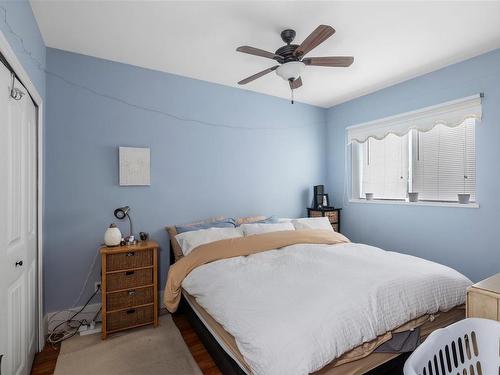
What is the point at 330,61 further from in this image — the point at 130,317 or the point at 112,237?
the point at 130,317

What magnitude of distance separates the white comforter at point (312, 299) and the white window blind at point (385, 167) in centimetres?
147

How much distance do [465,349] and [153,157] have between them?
2.91 meters

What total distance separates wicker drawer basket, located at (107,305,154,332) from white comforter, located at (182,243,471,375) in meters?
0.63

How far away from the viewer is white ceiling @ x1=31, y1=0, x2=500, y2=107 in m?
2.03

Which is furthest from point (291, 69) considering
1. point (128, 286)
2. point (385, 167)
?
point (128, 286)

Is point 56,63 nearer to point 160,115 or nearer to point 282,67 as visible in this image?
point 160,115

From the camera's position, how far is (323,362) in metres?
1.32

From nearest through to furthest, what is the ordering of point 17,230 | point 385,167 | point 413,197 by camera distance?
point 17,230 → point 413,197 → point 385,167

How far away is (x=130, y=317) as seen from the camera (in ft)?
8.26

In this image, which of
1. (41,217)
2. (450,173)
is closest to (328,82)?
(450,173)

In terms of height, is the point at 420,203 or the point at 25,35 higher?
the point at 25,35

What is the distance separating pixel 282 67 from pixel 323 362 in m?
2.06

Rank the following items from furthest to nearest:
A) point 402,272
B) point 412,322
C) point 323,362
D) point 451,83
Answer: point 451,83
point 402,272
point 412,322
point 323,362

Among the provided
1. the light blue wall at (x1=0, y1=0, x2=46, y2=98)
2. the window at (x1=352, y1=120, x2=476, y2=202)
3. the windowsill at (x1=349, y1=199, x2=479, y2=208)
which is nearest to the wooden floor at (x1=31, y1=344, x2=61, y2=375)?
the light blue wall at (x1=0, y1=0, x2=46, y2=98)
